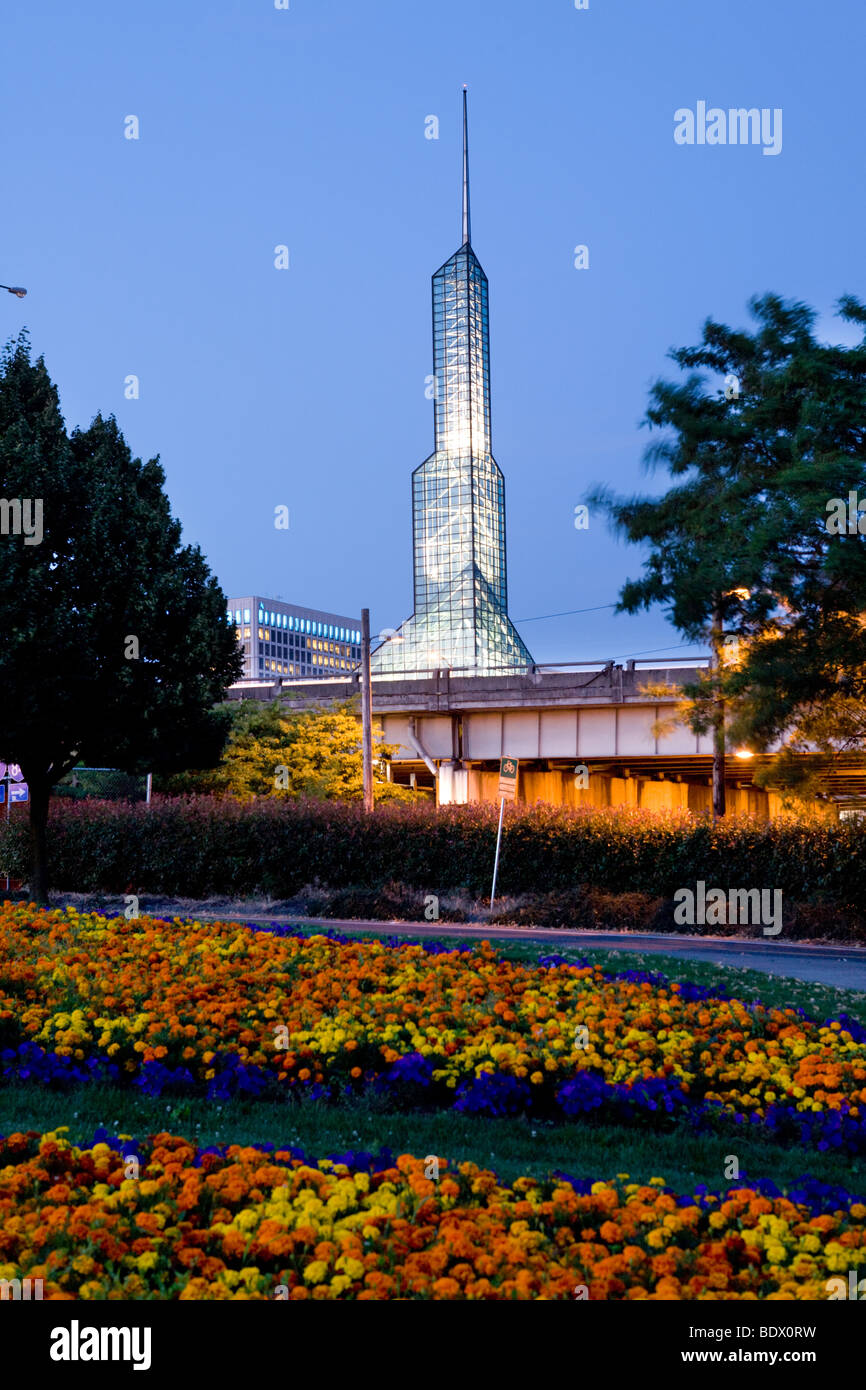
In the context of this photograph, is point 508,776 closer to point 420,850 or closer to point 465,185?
point 420,850

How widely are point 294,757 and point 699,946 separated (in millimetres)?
21651

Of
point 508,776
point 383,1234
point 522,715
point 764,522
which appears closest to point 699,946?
point 508,776

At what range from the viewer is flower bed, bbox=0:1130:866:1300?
4.07m

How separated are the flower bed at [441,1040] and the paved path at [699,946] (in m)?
4.79

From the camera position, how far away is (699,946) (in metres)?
19.1

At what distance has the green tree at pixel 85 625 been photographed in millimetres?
19719

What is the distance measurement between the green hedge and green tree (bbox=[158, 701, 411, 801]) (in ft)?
23.0

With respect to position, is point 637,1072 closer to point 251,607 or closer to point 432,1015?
point 432,1015

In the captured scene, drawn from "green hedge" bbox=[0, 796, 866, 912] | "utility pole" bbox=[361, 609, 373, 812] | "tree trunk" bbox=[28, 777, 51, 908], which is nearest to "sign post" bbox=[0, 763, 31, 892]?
"green hedge" bbox=[0, 796, 866, 912]

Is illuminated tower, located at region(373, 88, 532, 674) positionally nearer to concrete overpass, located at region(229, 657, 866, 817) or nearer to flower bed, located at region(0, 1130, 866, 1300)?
concrete overpass, located at region(229, 657, 866, 817)

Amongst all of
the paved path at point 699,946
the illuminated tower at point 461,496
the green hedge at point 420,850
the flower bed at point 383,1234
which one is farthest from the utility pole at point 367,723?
the illuminated tower at point 461,496

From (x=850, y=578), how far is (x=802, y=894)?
27.4 ft

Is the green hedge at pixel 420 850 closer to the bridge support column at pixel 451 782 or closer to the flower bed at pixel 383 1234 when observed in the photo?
the bridge support column at pixel 451 782

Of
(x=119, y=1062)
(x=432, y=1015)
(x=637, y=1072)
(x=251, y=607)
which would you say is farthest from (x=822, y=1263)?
(x=251, y=607)
